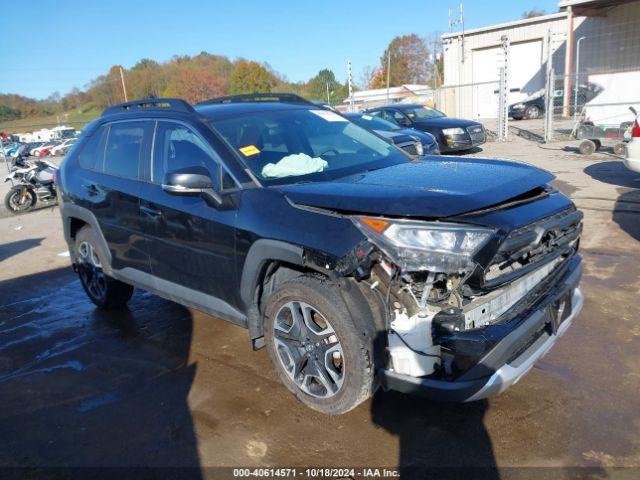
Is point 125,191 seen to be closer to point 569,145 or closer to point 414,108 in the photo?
point 414,108

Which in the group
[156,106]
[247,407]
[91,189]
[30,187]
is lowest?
[247,407]

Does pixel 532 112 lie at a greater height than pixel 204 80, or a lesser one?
lesser

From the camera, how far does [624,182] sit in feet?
30.3

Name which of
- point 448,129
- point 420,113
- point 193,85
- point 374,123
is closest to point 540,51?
point 420,113

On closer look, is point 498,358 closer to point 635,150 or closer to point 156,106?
point 156,106

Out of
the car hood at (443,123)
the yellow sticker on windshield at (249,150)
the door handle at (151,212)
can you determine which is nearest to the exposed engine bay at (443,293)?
the yellow sticker on windshield at (249,150)

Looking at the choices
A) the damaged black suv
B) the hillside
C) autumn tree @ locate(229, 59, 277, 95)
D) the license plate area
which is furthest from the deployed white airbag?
autumn tree @ locate(229, 59, 277, 95)

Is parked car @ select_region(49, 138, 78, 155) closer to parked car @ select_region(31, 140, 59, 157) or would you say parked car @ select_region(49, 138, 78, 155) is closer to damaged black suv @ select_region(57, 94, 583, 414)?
parked car @ select_region(31, 140, 59, 157)

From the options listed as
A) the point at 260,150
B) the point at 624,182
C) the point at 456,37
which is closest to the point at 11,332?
the point at 260,150

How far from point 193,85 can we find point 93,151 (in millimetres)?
70657

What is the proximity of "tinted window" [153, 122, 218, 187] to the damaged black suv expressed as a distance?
0.01 metres

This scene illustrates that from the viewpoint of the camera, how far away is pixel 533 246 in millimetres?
2834

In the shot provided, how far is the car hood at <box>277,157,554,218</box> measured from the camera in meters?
2.71

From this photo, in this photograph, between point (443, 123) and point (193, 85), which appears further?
point (193, 85)
